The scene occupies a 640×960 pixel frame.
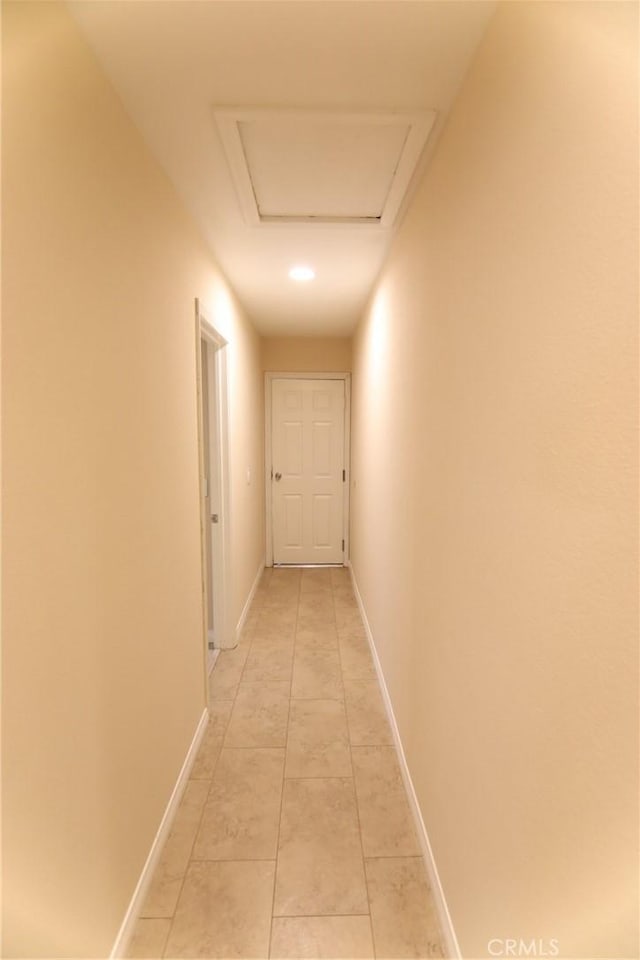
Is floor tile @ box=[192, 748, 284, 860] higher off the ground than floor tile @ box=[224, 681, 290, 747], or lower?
lower

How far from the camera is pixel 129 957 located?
1.20 m

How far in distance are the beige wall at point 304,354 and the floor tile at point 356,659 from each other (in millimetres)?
2697

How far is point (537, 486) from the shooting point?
77cm

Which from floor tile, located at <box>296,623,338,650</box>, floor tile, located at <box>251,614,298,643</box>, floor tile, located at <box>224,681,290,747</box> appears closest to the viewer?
floor tile, located at <box>224,681,290,747</box>

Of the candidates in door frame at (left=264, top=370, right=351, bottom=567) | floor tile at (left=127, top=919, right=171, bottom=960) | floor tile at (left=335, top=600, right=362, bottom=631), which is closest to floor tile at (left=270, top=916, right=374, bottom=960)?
floor tile at (left=127, top=919, right=171, bottom=960)

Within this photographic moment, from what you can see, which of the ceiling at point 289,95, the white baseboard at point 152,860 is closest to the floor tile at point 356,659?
the white baseboard at point 152,860

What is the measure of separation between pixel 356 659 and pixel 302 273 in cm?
247

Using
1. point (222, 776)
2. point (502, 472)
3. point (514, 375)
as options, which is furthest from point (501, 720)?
point (222, 776)

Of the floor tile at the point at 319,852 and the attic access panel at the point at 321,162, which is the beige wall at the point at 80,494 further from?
the floor tile at the point at 319,852

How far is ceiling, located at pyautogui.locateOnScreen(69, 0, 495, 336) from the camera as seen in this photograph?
94cm

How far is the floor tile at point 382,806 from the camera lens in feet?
4.99

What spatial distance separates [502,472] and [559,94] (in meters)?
0.65

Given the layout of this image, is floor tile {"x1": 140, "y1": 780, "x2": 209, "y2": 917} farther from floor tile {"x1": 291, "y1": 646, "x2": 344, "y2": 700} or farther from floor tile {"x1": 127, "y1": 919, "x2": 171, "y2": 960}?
floor tile {"x1": 291, "y1": 646, "x2": 344, "y2": 700}

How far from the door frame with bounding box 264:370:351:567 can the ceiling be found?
2442mm
